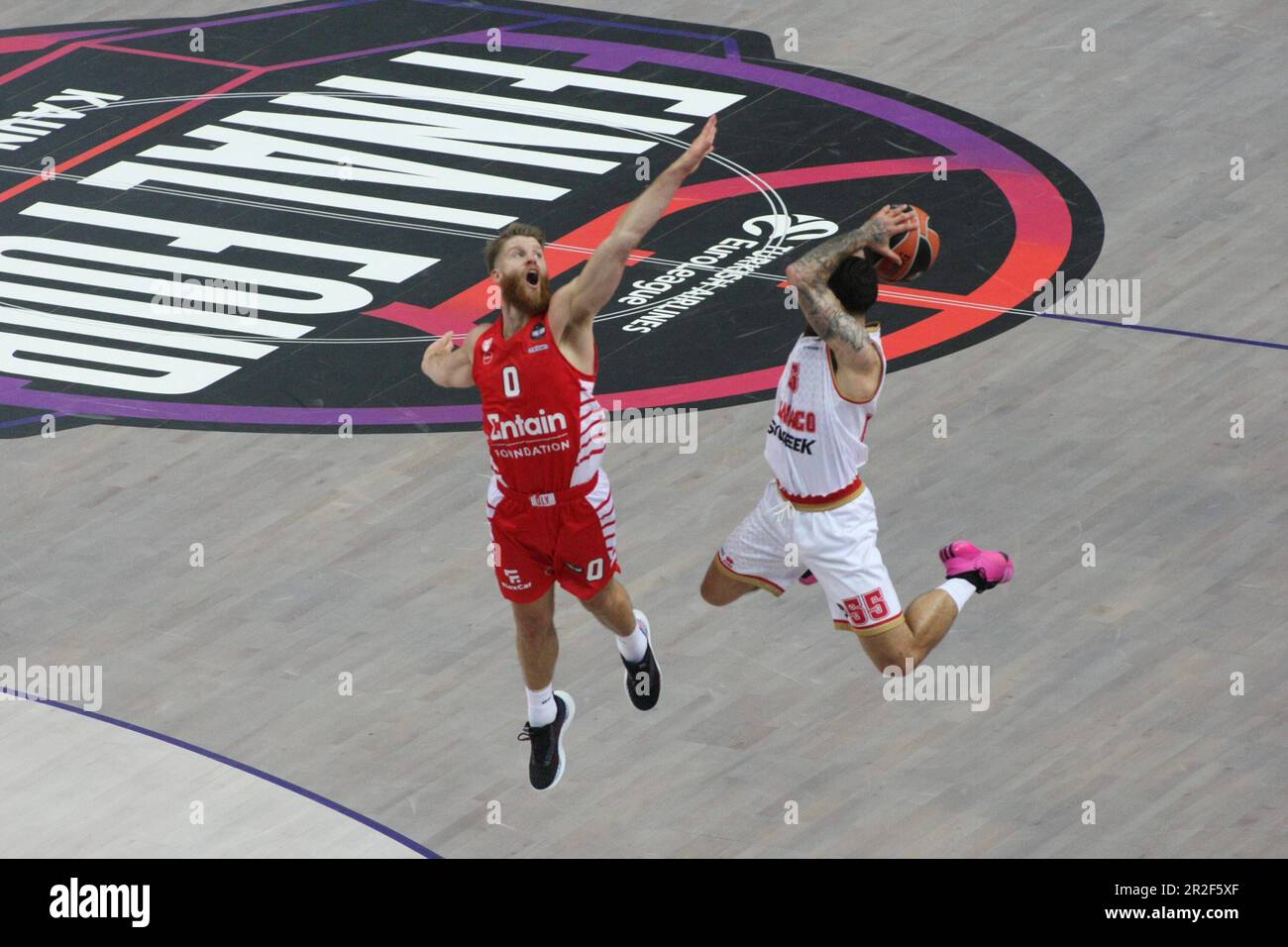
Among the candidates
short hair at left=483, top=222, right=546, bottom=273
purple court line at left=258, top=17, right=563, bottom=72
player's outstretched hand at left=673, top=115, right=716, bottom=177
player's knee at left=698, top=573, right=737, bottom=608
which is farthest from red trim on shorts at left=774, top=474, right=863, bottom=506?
purple court line at left=258, top=17, right=563, bottom=72

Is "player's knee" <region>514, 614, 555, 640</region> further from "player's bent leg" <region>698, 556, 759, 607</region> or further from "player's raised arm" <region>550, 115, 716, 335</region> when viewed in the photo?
"player's raised arm" <region>550, 115, 716, 335</region>

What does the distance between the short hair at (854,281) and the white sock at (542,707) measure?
230 centimetres

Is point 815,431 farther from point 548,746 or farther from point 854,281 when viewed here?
point 548,746

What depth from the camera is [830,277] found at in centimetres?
1005

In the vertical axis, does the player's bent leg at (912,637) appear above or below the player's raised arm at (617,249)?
below

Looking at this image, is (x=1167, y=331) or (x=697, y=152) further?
(x=1167, y=331)

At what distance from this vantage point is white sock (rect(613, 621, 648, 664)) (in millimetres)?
10961

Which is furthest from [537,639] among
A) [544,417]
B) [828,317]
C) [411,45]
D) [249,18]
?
[249,18]

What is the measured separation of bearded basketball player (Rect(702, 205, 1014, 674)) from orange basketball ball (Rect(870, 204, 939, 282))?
0.15 feet

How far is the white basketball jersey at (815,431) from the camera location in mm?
10305

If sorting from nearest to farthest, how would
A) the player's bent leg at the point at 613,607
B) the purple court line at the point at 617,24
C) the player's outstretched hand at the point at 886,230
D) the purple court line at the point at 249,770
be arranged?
the player's outstretched hand at the point at 886,230 < the player's bent leg at the point at 613,607 < the purple court line at the point at 249,770 < the purple court line at the point at 617,24

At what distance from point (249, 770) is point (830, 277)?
393 cm

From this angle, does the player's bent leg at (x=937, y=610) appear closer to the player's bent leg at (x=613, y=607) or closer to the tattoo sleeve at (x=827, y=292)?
the player's bent leg at (x=613, y=607)

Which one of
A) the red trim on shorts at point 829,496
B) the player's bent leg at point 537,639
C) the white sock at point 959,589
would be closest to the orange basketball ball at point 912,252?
the red trim on shorts at point 829,496
